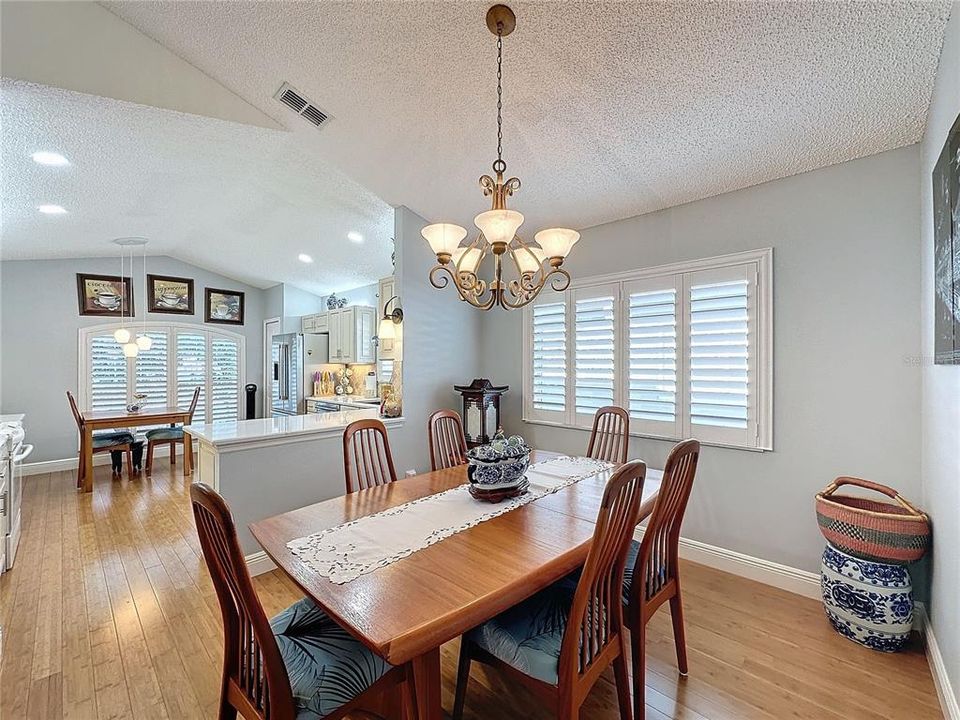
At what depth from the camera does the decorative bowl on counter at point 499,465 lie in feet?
6.76

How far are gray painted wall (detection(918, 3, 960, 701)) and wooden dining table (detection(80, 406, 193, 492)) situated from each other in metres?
5.77

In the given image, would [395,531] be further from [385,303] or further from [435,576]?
[385,303]

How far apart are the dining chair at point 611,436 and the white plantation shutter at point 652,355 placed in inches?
15.8

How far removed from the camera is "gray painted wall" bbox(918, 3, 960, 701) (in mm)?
1623

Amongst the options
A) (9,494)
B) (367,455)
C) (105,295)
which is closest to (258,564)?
(367,455)

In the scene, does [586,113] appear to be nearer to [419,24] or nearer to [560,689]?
[419,24]

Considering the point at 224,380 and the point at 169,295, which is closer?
the point at 169,295

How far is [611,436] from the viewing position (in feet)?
9.95

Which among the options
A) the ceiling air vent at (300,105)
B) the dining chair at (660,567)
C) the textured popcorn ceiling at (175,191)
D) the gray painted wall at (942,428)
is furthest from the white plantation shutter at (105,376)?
the gray painted wall at (942,428)

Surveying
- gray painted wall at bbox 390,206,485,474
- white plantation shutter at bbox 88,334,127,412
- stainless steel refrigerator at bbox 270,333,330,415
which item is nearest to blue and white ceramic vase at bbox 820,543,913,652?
gray painted wall at bbox 390,206,485,474

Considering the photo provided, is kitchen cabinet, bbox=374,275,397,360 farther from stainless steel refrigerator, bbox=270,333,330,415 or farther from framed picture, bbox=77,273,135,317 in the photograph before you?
framed picture, bbox=77,273,135,317

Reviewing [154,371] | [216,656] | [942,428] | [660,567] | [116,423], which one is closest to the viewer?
[942,428]

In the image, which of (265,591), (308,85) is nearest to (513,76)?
(308,85)

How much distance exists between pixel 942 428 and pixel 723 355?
1.21 meters
